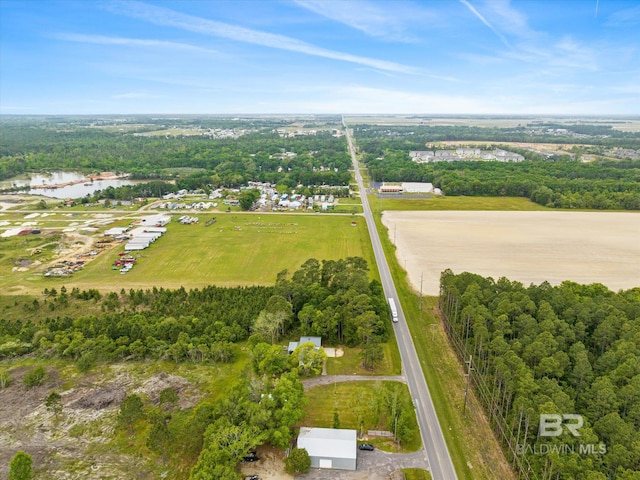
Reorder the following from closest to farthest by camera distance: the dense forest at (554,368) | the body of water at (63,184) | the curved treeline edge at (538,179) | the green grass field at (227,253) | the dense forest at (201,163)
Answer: the dense forest at (554,368) < the green grass field at (227,253) < the curved treeline edge at (538,179) < the body of water at (63,184) < the dense forest at (201,163)

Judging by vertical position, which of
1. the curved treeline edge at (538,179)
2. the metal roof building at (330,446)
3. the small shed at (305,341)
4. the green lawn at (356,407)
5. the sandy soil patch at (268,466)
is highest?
the curved treeline edge at (538,179)

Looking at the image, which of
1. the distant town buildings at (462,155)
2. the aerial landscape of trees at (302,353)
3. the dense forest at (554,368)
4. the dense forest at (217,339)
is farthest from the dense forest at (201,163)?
the dense forest at (554,368)

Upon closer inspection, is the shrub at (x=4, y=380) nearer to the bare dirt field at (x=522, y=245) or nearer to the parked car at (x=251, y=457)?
the parked car at (x=251, y=457)

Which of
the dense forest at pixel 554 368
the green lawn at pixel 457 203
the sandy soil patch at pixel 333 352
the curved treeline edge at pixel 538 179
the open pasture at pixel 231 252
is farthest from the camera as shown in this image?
the green lawn at pixel 457 203

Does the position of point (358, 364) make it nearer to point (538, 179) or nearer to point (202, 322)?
point (202, 322)

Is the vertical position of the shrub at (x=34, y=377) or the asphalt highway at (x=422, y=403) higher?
the shrub at (x=34, y=377)

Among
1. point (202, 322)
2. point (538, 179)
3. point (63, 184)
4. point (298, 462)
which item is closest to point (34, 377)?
point (202, 322)
